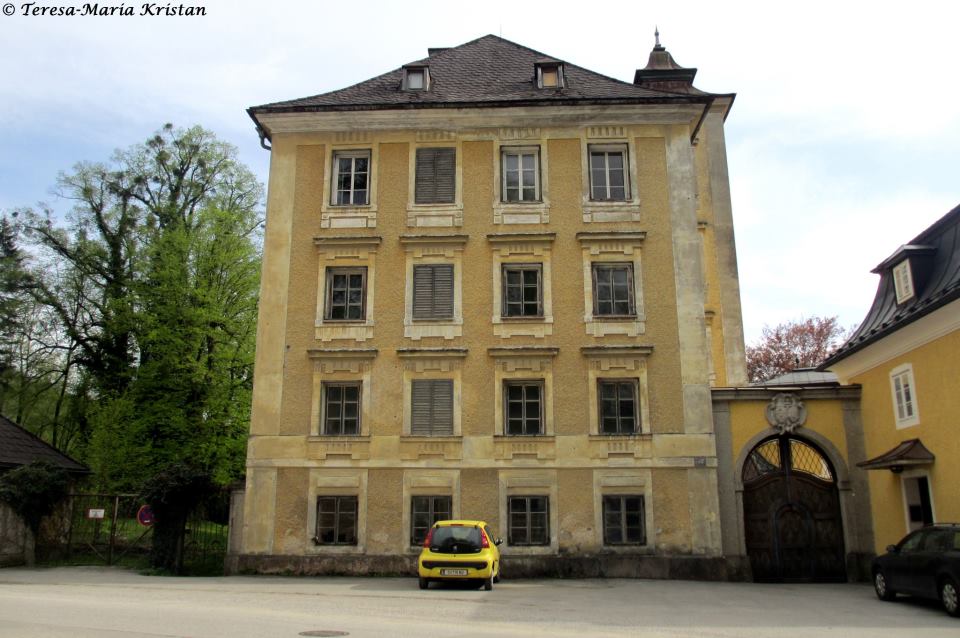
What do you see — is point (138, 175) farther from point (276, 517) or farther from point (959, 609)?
point (959, 609)

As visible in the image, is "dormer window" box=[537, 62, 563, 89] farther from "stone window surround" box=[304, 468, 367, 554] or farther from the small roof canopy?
the small roof canopy

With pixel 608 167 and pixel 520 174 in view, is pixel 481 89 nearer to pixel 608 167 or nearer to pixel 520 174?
pixel 520 174

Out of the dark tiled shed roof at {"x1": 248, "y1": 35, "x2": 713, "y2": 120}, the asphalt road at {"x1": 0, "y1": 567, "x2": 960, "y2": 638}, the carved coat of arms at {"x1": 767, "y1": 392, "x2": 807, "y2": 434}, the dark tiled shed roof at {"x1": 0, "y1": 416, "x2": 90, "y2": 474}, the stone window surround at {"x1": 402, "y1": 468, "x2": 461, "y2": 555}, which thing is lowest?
the asphalt road at {"x1": 0, "y1": 567, "x2": 960, "y2": 638}

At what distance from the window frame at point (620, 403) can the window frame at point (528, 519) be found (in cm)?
243

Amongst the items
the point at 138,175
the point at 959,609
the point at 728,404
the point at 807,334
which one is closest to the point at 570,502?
the point at 728,404

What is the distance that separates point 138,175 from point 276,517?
2134 centimetres

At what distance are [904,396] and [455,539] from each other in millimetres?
10995

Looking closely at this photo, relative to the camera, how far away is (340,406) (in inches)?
837

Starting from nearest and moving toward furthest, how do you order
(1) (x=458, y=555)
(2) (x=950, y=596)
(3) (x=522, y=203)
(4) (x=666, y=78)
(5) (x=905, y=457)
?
(2) (x=950, y=596) < (1) (x=458, y=555) < (5) (x=905, y=457) < (3) (x=522, y=203) < (4) (x=666, y=78)

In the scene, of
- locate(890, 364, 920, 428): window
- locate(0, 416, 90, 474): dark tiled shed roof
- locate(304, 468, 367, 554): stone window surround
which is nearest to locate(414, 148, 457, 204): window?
locate(304, 468, 367, 554): stone window surround

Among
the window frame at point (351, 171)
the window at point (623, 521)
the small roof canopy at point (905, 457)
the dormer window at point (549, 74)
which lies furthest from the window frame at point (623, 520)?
the dormer window at point (549, 74)

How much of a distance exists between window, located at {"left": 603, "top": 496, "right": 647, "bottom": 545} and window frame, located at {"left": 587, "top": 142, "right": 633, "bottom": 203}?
8.38 metres

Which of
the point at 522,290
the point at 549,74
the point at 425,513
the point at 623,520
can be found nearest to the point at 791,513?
the point at 623,520

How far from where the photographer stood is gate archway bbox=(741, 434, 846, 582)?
19797 millimetres
